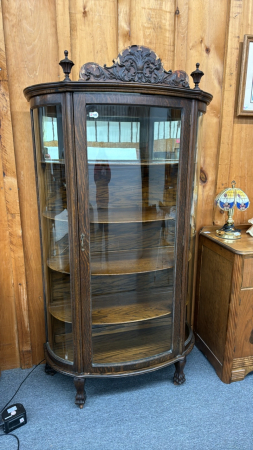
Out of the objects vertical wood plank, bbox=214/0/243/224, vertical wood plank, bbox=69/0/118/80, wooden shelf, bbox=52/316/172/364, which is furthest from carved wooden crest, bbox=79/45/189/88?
wooden shelf, bbox=52/316/172/364

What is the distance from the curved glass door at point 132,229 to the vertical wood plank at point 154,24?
596 mm

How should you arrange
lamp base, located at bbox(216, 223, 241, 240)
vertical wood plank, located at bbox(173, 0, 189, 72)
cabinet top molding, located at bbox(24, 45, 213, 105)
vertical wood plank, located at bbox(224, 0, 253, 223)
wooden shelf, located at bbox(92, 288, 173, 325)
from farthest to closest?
vertical wood plank, located at bbox(224, 0, 253, 223)
lamp base, located at bbox(216, 223, 241, 240)
vertical wood plank, located at bbox(173, 0, 189, 72)
wooden shelf, located at bbox(92, 288, 173, 325)
cabinet top molding, located at bbox(24, 45, 213, 105)

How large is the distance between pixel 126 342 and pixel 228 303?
2.07ft

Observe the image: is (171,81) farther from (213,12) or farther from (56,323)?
(56,323)

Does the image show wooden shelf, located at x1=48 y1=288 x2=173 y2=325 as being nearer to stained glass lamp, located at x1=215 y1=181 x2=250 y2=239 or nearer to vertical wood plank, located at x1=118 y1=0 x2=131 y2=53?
stained glass lamp, located at x1=215 y1=181 x2=250 y2=239

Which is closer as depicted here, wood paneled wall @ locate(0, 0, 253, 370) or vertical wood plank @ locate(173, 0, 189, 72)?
wood paneled wall @ locate(0, 0, 253, 370)

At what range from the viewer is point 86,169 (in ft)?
4.41

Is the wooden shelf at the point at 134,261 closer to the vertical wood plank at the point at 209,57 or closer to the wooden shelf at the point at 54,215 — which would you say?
the wooden shelf at the point at 54,215

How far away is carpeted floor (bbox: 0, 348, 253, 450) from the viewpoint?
1.39 metres

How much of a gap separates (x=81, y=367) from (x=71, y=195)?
2.95ft

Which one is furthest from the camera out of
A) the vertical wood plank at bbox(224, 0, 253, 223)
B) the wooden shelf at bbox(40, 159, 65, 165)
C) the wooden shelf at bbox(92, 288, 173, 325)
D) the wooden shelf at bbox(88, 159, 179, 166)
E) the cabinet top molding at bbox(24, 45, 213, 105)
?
the vertical wood plank at bbox(224, 0, 253, 223)

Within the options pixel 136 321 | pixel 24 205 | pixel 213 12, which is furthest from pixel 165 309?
pixel 213 12

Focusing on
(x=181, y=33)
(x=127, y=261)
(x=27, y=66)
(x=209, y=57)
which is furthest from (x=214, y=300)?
(x=27, y=66)

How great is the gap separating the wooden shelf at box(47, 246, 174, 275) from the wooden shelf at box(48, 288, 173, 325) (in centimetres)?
15
